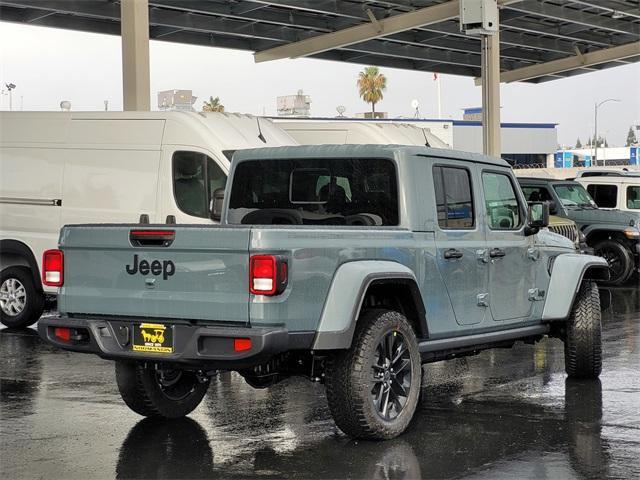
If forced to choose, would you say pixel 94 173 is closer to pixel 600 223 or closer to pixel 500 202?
pixel 500 202

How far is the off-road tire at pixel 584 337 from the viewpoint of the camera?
8.84 meters

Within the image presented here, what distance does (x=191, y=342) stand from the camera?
6.22 meters

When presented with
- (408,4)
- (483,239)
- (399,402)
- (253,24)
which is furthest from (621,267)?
(399,402)

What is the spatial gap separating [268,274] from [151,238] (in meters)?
0.90

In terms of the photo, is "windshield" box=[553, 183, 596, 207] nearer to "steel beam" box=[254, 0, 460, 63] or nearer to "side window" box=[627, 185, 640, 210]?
"side window" box=[627, 185, 640, 210]

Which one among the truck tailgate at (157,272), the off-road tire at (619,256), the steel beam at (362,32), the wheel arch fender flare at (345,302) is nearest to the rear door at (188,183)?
the truck tailgate at (157,272)

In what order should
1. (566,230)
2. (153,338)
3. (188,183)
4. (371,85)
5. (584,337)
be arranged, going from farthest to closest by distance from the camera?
(371,85) → (566,230) → (188,183) → (584,337) → (153,338)

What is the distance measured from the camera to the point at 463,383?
8.94 meters

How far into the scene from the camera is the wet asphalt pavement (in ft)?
19.9

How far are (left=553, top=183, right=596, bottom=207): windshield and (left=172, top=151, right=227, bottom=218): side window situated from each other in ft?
30.1

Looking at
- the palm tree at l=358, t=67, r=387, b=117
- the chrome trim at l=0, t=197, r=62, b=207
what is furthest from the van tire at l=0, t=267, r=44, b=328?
the palm tree at l=358, t=67, r=387, b=117

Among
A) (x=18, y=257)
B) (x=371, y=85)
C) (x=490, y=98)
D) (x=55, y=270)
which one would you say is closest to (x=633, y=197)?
(x=490, y=98)

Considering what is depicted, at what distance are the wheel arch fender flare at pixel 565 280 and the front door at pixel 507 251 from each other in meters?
0.22

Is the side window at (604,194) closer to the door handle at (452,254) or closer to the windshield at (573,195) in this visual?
the windshield at (573,195)
